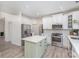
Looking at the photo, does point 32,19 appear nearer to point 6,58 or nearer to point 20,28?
point 20,28

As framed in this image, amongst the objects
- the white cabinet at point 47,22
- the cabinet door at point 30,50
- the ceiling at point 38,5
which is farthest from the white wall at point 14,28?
the cabinet door at point 30,50

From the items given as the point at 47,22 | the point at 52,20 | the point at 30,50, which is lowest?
the point at 30,50

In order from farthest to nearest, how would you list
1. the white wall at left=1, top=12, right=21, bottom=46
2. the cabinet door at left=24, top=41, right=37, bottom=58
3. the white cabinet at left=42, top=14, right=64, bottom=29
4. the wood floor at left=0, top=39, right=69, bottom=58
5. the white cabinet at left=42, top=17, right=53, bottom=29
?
the white cabinet at left=42, top=17, right=53, bottom=29, the white wall at left=1, top=12, right=21, bottom=46, the white cabinet at left=42, top=14, right=64, bottom=29, the wood floor at left=0, top=39, right=69, bottom=58, the cabinet door at left=24, top=41, right=37, bottom=58

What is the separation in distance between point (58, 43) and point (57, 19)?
5.57 ft

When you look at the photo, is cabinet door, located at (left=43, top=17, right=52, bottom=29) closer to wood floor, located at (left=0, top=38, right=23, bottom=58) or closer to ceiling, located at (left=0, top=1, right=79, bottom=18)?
ceiling, located at (left=0, top=1, right=79, bottom=18)

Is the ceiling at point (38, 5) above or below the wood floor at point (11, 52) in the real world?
above

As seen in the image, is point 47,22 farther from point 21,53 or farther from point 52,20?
point 21,53

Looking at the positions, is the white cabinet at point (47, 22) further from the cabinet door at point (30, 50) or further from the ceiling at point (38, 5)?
the cabinet door at point (30, 50)

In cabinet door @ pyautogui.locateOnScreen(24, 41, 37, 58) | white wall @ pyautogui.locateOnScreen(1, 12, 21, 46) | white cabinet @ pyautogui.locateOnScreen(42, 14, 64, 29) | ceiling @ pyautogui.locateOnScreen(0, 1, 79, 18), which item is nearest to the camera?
cabinet door @ pyautogui.locateOnScreen(24, 41, 37, 58)

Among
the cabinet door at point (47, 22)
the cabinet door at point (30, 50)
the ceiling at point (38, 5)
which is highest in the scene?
the ceiling at point (38, 5)

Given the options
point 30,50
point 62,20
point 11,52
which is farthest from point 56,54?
point 62,20

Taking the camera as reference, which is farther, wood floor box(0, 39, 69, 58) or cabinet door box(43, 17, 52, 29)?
cabinet door box(43, 17, 52, 29)

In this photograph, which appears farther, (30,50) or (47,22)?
(47,22)

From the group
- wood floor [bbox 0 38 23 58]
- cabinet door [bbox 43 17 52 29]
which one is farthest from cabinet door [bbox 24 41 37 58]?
cabinet door [bbox 43 17 52 29]
